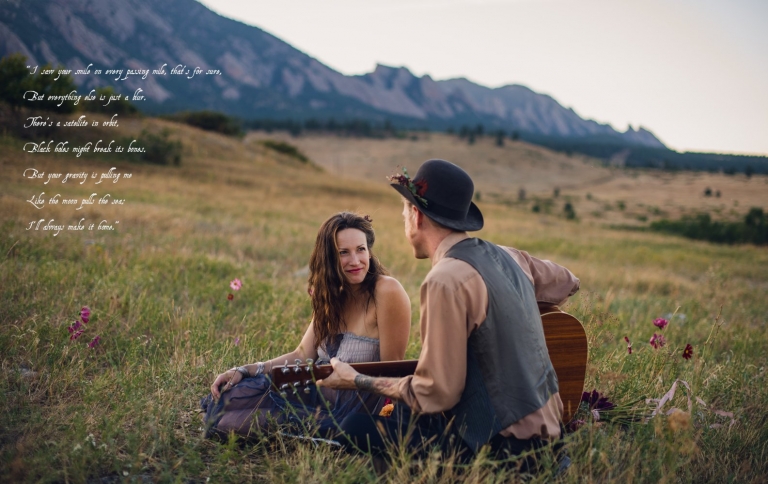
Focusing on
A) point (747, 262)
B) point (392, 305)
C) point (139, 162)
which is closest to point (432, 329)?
point (392, 305)

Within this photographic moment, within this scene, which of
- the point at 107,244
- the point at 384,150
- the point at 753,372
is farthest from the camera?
the point at 384,150

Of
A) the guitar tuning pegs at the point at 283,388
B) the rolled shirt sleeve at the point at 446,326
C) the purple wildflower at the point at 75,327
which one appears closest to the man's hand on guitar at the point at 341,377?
the guitar tuning pegs at the point at 283,388

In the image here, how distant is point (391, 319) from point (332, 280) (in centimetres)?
50

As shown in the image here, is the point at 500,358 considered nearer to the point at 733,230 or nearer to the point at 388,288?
the point at 388,288

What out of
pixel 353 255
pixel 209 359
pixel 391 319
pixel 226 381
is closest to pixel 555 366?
pixel 391 319

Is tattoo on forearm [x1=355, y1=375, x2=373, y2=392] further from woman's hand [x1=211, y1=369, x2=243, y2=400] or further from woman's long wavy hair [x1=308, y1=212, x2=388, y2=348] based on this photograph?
woman's hand [x1=211, y1=369, x2=243, y2=400]

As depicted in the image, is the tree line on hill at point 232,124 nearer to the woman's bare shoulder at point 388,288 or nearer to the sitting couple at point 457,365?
the woman's bare shoulder at point 388,288

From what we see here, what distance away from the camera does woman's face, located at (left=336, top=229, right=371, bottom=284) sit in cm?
344

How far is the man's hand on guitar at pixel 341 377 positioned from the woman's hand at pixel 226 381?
0.80 metres

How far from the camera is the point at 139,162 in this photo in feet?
79.5

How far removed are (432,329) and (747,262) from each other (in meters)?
19.0

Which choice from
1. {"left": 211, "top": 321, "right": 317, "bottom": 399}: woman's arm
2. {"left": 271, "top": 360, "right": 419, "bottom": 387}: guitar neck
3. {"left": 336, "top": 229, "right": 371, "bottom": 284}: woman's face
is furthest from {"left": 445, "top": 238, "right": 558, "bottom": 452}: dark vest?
{"left": 211, "top": 321, "right": 317, "bottom": 399}: woman's arm

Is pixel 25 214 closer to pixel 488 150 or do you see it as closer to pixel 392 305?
pixel 392 305

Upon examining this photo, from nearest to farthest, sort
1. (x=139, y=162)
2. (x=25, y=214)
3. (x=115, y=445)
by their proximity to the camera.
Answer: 1. (x=115, y=445)
2. (x=25, y=214)
3. (x=139, y=162)
